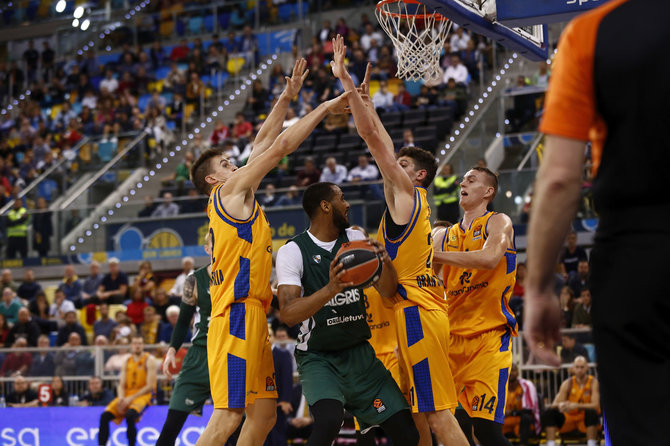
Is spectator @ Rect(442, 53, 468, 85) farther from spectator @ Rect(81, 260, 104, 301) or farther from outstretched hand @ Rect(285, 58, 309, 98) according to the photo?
outstretched hand @ Rect(285, 58, 309, 98)

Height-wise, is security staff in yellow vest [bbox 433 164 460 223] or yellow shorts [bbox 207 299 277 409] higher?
security staff in yellow vest [bbox 433 164 460 223]

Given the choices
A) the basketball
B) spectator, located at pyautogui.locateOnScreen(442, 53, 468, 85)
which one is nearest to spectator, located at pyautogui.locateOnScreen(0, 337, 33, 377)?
the basketball

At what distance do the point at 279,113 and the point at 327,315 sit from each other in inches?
69.2

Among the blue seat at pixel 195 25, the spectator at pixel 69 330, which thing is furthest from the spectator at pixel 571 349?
the blue seat at pixel 195 25

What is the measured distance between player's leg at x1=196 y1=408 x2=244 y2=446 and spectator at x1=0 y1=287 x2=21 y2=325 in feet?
39.2

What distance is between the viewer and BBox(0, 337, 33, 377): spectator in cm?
1394

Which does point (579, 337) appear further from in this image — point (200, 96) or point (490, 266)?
point (200, 96)

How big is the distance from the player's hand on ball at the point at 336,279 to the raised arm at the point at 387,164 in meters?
0.83

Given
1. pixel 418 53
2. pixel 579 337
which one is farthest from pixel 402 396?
pixel 579 337

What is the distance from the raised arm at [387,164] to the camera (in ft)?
19.6

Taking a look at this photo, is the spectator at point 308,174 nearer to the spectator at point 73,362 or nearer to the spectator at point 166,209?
the spectator at point 166,209

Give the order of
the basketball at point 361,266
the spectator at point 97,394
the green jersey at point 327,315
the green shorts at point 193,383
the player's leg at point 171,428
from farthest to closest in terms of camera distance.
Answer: the spectator at point 97,394, the green shorts at point 193,383, the player's leg at point 171,428, the green jersey at point 327,315, the basketball at point 361,266

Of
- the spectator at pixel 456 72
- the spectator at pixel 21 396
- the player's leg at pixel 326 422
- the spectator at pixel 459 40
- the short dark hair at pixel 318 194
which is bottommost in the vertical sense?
the spectator at pixel 21 396

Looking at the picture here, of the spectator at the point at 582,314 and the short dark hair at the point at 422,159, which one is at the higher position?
the short dark hair at the point at 422,159
